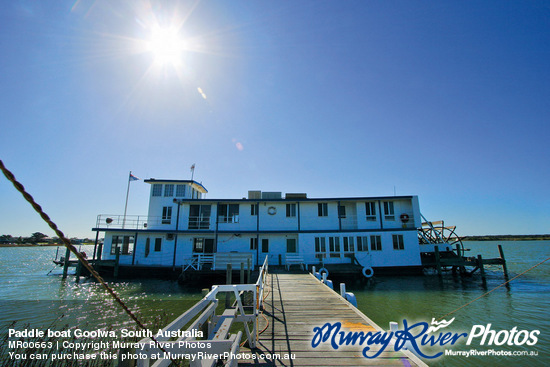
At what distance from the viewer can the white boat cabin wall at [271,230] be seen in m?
24.0

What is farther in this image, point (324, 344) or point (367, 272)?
point (367, 272)

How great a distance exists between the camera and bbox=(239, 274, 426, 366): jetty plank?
17.9 feet

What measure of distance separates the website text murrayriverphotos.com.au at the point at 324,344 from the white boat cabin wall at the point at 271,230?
1267 centimetres

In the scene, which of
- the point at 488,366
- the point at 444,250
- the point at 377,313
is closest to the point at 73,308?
the point at 377,313

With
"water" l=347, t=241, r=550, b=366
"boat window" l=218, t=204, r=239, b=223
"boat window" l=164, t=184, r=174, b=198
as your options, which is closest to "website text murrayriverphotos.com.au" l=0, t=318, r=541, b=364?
"water" l=347, t=241, r=550, b=366

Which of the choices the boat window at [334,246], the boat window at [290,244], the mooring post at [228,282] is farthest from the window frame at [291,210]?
the mooring post at [228,282]

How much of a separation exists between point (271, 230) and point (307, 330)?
1827cm

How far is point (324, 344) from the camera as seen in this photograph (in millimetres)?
6281

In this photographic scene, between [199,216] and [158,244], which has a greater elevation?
[199,216]

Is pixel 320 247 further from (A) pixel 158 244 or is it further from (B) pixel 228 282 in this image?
(A) pixel 158 244

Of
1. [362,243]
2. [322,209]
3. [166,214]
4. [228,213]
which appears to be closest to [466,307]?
[362,243]

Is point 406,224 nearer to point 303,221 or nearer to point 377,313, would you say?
point 303,221

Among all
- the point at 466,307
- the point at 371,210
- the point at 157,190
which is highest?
the point at 157,190

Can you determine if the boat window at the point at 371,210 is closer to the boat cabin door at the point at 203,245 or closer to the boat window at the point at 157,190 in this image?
the boat cabin door at the point at 203,245
